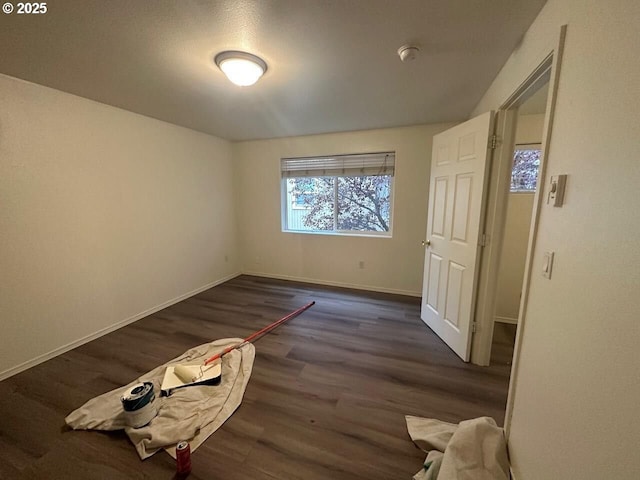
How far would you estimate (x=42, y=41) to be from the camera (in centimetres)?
147

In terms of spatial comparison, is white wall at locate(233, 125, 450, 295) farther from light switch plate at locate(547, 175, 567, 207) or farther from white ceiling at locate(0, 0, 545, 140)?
light switch plate at locate(547, 175, 567, 207)

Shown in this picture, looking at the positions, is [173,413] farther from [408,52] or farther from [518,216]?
[518,216]

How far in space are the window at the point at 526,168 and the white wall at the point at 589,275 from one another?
6.07ft

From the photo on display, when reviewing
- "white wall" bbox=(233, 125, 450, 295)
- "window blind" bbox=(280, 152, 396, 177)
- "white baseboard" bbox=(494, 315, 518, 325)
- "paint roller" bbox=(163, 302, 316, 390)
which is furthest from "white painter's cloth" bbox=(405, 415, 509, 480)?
"window blind" bbox=(280, 152, 396, 177)

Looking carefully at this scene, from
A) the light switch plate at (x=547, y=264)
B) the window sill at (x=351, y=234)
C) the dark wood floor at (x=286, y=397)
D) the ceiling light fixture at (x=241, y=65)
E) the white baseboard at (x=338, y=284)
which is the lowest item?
the dark wood floor at (x=286, y=397)

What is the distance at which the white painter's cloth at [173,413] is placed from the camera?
1395mm

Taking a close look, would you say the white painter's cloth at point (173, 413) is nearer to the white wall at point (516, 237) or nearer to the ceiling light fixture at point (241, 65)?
the ceiling light fixture at point (241, 65)

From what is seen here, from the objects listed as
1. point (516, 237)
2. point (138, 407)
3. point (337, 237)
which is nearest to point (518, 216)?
point (516, 237)

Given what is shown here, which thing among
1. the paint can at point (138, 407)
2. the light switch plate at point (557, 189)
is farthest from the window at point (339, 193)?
the paint can at point (138, 407)

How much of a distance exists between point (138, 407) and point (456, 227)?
105 inches

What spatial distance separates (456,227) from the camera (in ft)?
7.32

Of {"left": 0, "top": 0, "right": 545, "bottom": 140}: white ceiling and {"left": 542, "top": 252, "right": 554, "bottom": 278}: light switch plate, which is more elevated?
{"left": 0, "top": 0, "right": 545, "bottom": 140}: white ceiling

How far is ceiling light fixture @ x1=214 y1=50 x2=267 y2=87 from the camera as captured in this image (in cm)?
162

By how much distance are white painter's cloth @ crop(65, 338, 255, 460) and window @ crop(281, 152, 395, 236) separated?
253cm
